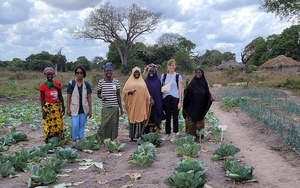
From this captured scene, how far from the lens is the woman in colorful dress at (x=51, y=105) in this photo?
21.2 ft

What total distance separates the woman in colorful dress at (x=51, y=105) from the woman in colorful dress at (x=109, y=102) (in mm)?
732

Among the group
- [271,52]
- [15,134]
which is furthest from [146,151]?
[271,52]

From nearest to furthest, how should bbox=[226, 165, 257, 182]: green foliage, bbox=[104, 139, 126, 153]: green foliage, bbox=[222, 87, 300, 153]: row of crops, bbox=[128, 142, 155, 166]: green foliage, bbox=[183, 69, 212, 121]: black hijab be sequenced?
1. bbox=[226, 165, 257, 182]: green foliage
2. bbox=[128, 142, 155, 166]: green foliage
3. bbox=[104, 139, 126, 153]: green foliage
4. bbox=[222, 87, 300, 153]: row of crops
5. bbox=[183, 69, 212, 121]: black hijab

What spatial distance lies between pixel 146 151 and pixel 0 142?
117 inches

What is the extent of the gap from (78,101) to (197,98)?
220 cm

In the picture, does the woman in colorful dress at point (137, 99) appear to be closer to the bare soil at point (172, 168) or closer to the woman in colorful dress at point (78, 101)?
the bare soil at point (172, 168)

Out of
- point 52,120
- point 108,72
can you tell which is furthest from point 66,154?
point 108,72

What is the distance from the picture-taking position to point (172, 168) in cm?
481

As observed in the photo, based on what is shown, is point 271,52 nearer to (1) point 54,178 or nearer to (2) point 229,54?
(2) point 229,54

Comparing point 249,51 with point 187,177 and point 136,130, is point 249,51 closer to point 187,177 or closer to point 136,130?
point 136,130

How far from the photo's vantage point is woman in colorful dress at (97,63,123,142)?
6.52 metres

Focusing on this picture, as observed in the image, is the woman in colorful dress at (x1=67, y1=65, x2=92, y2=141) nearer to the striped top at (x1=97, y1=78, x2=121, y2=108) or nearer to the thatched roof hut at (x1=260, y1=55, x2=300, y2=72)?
the striped top at (x1=97, y1=78, x2=121, y2=108)

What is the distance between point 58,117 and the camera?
6.63m

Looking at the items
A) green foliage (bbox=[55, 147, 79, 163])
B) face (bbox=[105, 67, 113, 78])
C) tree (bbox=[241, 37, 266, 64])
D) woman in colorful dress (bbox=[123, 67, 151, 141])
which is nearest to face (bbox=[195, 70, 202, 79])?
woman in colorful dress (bbox=[123, 67, 151, 141])
